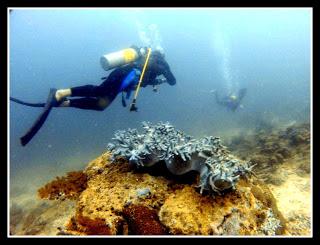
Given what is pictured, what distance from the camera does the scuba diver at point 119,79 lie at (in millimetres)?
7477

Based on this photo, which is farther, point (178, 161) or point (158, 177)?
point (158, 177)

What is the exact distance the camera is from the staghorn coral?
391 cm

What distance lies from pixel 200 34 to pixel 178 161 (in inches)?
5229

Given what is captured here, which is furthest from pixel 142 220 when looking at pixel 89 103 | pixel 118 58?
pixel 118 58

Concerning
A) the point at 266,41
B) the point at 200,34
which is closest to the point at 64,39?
the point at 200,34

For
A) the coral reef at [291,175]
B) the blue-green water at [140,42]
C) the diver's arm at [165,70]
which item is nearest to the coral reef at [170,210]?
the coral reef at [291,175]

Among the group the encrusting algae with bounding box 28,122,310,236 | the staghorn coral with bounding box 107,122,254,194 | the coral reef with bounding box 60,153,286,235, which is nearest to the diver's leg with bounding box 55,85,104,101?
the staghorn coral with bounding box 107,122,254,194

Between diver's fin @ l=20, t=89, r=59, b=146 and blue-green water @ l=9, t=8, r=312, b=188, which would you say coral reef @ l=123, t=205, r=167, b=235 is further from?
blue-green water @ l=9, t=8, r=312, b=188

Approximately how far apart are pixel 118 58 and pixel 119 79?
57cm

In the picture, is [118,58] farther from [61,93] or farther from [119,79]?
[61,93]

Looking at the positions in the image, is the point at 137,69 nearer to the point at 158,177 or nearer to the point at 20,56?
the point at 158,177

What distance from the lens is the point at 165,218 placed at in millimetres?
3846

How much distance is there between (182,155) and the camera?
4062mm

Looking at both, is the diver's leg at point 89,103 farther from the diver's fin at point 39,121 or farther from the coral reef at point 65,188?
the coral reef at point 65,188
